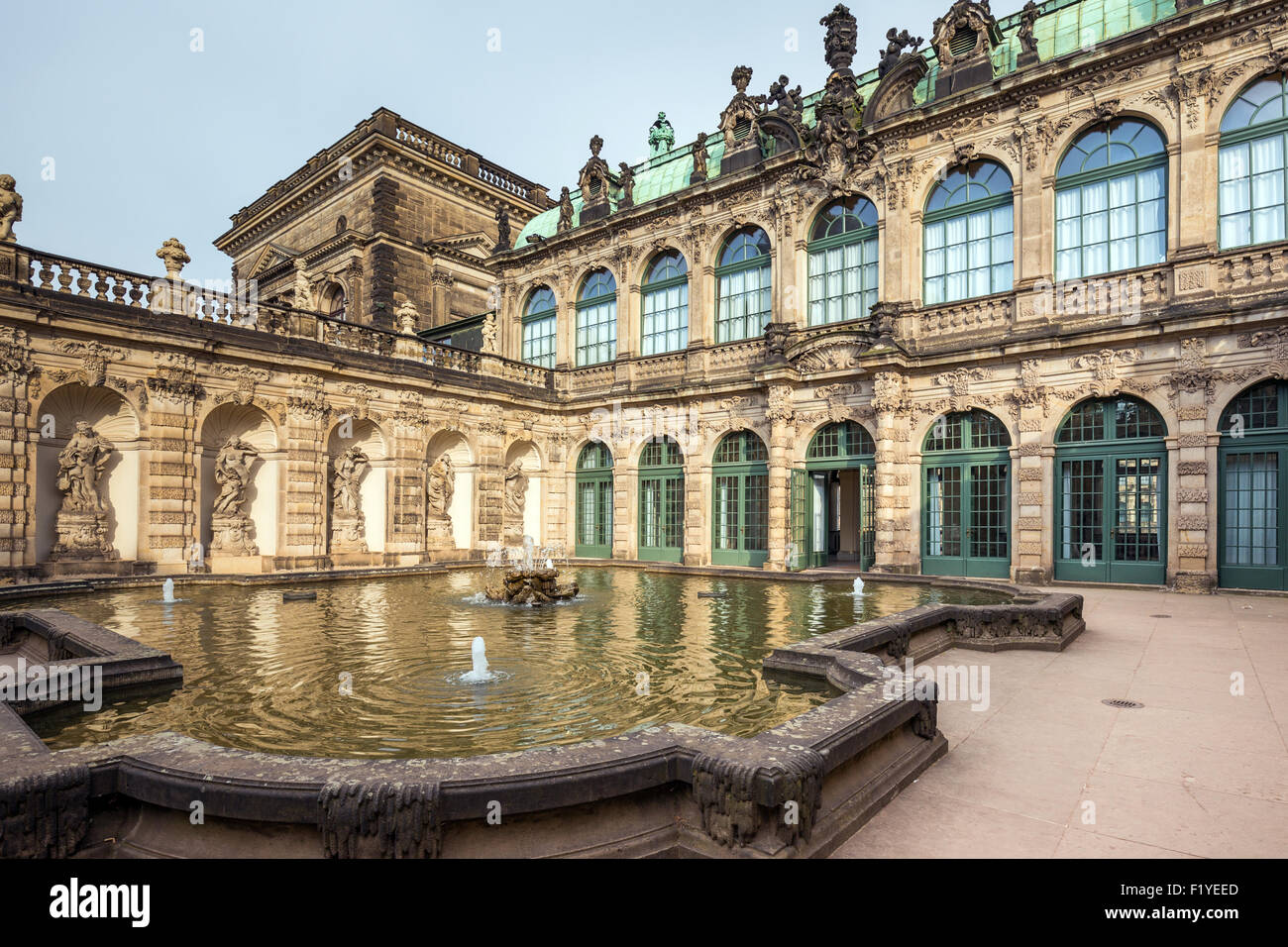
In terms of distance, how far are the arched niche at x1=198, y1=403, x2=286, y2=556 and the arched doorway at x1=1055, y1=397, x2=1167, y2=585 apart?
18925mm

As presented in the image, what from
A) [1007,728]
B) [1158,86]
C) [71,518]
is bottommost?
[1007,728]

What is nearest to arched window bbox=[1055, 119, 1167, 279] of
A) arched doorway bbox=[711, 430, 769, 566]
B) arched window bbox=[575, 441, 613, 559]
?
arched doorway bbox=[711, 430, 769, 566]

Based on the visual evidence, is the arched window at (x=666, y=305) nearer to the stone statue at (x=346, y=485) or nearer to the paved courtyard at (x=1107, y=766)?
the stone statue at (x=346, y=485)

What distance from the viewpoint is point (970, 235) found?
676 inches

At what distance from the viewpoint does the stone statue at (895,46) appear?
18.3m

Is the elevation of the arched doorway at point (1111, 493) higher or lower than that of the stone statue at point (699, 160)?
lower

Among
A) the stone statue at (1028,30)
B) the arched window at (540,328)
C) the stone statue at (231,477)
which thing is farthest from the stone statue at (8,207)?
the stone statue at (1028,30)

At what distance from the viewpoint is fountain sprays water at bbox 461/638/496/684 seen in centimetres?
614

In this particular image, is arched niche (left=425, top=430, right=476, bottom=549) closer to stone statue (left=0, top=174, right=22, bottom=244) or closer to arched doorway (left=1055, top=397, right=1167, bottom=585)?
stone statue (left=0, top=174, right=22, bottom=244)

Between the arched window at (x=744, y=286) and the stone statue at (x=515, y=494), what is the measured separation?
8113mm

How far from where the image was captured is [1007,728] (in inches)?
208

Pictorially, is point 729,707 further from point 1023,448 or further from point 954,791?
point 1023,448
